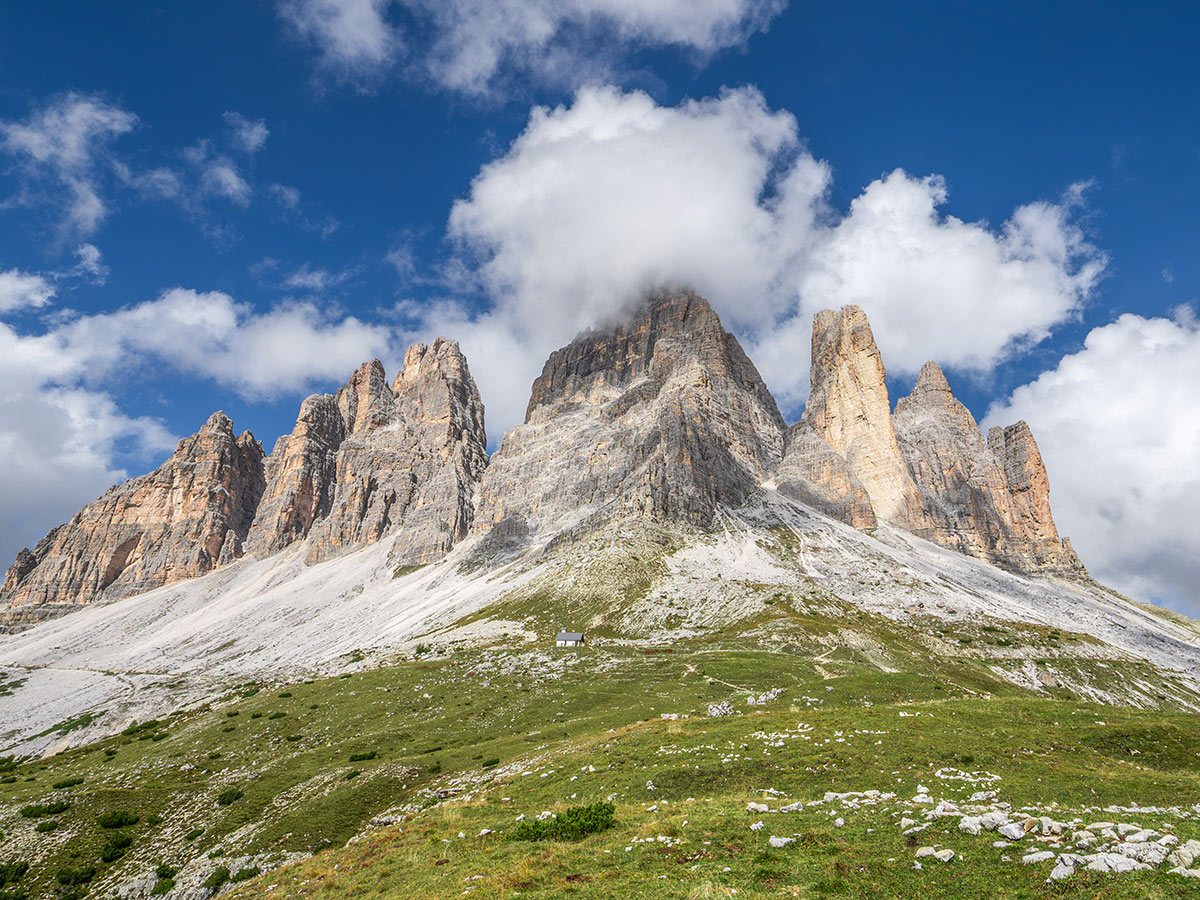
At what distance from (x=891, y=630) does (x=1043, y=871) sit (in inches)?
4200

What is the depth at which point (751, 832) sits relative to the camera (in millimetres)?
18438

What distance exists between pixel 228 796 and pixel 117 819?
5.01 metres

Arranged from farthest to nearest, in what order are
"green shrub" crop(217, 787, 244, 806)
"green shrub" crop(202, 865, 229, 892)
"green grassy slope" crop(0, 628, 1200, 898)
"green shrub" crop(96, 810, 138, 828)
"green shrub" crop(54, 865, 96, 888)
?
"green shrub" crop(217, 787, 244, 806) < "green shrub" crop(96, 810, 138, 828) < "green shrub" crop(54, 865, 96, 888) < "green shrub" crop(202, 865, 229, 892) < "green grassy slope" crop(0, 628, 1200, 898)

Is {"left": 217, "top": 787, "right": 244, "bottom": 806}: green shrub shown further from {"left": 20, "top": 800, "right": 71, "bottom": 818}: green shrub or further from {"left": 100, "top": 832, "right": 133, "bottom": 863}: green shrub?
{"left": 20, "top": 800, "right": 71, "bottom": 818}: green shrub

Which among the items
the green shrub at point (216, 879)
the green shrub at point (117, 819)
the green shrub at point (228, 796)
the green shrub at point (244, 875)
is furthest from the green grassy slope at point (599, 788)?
the green shrub at point (216, 879)

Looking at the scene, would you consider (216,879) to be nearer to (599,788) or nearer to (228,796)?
(228,796)

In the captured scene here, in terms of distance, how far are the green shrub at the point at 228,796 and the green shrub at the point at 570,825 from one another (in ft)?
72.7

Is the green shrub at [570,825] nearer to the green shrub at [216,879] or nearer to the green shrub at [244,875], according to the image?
the green shrub at [244,875]

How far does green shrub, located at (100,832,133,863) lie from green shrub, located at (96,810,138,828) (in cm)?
100

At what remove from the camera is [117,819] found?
1208 inches

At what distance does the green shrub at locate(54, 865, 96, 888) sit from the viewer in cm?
2603

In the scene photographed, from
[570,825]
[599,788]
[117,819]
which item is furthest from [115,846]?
[570,825]

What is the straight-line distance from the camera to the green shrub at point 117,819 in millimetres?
30320

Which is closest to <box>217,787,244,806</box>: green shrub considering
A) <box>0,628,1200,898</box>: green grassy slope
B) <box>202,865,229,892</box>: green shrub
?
<box>0,628,1200,898</box>: green grassy slope
